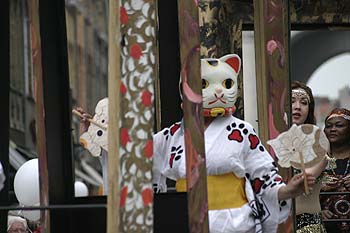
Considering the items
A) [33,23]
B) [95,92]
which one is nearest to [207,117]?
[33,23]

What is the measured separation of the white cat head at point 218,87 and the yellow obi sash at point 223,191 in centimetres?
32

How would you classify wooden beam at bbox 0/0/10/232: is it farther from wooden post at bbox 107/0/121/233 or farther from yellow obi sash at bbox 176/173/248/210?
wooden post at bbox 107/0/121/233

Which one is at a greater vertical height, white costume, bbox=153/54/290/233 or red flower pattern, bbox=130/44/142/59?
red flower pattern, bbox=130/44/142/59

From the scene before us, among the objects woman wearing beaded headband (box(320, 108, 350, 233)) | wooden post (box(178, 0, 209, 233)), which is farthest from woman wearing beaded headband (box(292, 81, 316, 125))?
wooden post (box(178, 0, 209, 233))

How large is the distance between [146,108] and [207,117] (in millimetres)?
1487

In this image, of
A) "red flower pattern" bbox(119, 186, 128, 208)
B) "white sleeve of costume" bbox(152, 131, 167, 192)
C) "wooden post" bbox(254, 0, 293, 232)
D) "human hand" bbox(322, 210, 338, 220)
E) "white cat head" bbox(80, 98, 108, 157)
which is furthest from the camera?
"human hand" bbox(322, 210, 338, 220)

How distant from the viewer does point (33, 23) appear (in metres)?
7.39

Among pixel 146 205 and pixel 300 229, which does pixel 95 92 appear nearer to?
pixel 300 229

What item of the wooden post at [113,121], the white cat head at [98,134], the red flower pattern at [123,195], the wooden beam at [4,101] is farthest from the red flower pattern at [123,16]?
the white cat head at [98,134]

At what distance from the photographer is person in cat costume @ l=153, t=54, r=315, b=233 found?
6719 mm

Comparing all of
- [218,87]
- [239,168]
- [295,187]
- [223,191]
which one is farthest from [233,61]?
[295,187]

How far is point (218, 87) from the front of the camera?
683cm

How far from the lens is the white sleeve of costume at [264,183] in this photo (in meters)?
6.73

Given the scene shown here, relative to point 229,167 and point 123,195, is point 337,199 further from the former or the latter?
point 123,195
